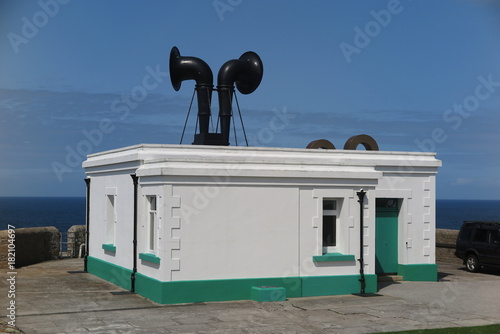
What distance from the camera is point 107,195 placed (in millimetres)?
22359

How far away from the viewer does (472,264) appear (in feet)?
83.6

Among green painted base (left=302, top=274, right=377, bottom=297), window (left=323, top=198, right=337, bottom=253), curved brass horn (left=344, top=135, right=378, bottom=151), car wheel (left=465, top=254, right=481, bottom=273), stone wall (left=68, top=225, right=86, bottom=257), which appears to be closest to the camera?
green painted base (left=302, top=274, right=377, bottom=297)

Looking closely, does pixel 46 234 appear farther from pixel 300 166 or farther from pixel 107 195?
pixel 300 166

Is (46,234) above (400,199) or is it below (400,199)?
below

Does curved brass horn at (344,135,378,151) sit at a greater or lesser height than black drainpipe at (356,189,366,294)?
greater

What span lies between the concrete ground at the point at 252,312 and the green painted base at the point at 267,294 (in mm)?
245

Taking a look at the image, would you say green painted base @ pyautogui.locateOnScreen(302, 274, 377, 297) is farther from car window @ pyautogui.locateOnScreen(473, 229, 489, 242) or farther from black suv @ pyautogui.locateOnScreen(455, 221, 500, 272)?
car window @ pyautogui.locateOnScreen(473, 229, 489, 242)

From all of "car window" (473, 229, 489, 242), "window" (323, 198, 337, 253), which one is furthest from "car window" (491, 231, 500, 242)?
"window" (323, 198, 337, 253)

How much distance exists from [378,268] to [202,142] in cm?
725

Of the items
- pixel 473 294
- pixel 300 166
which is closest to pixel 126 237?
pixel 300 166

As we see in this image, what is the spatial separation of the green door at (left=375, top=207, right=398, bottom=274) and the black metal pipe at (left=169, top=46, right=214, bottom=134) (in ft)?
22.5

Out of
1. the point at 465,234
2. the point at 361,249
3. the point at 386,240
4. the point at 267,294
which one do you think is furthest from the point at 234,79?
the point at 465,234

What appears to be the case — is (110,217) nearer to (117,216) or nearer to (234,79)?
(117,216)

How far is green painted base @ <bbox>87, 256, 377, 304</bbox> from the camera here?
1686 centimetres
